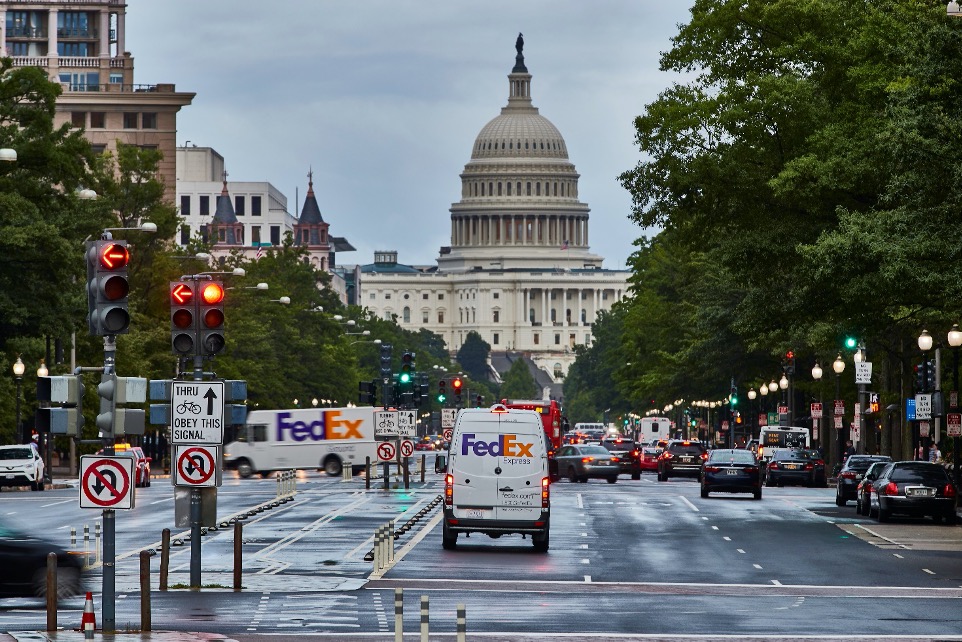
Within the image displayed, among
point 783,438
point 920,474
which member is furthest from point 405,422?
point 783,438

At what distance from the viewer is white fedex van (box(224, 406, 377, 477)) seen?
85.1 meters

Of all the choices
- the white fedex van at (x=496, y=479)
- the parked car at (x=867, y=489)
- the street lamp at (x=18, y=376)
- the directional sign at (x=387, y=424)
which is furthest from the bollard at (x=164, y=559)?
the street lamp at (x=18, y=376)

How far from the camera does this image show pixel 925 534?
42.9m

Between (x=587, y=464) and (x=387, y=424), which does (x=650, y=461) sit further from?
(x=387, y=424)

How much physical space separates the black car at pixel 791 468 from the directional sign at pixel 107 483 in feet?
180

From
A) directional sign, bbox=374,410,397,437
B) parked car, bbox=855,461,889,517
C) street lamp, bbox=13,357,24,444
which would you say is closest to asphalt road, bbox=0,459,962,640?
parked car, bbox=855,461,889,517

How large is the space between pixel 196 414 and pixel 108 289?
5.34m

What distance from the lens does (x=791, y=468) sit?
73.8m

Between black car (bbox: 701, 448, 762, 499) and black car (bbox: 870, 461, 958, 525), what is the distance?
12.1 meters

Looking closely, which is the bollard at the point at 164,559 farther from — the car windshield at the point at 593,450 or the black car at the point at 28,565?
the car windshield at the point at 593,450

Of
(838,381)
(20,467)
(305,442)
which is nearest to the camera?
(20,467)

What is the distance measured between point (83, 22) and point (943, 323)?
396ft

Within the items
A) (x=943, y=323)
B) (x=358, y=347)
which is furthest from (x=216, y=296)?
(x=358, y=347)

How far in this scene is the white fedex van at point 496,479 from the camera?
35969 mm
